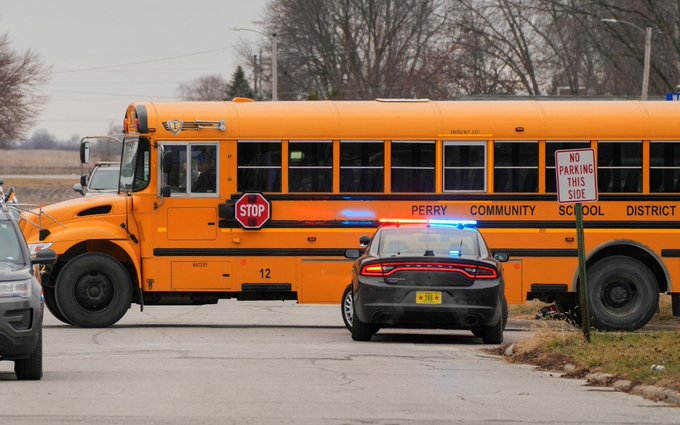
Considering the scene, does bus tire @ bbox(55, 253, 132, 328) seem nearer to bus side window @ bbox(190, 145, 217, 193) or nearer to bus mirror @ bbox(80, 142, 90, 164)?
bus side window @ bbox(190, 145, 217, 193)

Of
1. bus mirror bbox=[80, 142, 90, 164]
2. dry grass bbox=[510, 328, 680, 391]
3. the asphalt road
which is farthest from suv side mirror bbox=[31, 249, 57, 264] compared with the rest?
bus mirror bbox=[80, 142, 90, 164]

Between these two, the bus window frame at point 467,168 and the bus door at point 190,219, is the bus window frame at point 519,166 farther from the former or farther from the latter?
the bus door at point 190,219

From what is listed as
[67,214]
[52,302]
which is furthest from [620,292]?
[52,302]

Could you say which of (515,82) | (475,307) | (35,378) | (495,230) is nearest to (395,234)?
(475,307)

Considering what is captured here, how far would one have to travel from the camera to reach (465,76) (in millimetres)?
72000

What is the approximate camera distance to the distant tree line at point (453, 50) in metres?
67.1

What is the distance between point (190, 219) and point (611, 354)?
743 cm

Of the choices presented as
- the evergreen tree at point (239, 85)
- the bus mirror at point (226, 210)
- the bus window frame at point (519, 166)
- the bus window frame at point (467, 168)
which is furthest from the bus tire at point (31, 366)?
the evergreen tree at point (239, 85)

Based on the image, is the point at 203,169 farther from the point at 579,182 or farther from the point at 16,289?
the point at 16,289

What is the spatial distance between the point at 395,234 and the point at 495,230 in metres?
2.96

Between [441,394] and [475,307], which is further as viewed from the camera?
[475,307]

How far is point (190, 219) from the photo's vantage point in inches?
815

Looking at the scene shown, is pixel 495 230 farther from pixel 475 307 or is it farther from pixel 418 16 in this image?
pixel 418 16

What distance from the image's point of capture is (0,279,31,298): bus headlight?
13.1 meters
